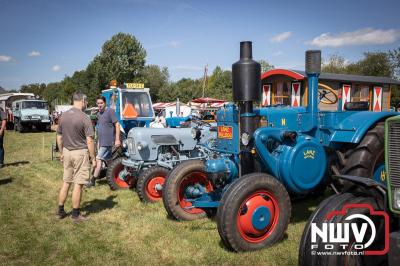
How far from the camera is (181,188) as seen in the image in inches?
200

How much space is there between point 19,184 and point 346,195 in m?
6.88

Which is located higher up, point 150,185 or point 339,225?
point 339,225

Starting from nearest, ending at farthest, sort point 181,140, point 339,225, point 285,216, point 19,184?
point 339,225 → point 285,216 → point 181,140 → point 19,184

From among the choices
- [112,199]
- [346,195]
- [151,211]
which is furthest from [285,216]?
[112,199]

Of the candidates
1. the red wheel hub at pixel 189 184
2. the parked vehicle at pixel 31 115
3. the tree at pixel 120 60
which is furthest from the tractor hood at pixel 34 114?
the tree at pixel 120 60

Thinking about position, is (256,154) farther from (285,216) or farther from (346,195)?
(346,195)

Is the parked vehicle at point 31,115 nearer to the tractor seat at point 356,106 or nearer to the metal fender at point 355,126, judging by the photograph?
the tractor seat at point 356,106

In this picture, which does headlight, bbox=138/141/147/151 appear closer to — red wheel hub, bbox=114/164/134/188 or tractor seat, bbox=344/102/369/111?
red wheel hub, bbox=114/164/134/188

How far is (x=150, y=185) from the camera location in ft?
20.0

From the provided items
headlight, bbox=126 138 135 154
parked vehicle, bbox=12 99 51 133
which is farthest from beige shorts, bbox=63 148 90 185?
parked vehicle, bbox=12 99 51 133

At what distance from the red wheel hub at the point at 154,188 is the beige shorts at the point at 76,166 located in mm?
1188

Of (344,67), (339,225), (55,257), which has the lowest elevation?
(55,257)

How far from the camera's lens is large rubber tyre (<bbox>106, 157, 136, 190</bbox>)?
7012mm

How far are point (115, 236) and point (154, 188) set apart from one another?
158 cm
